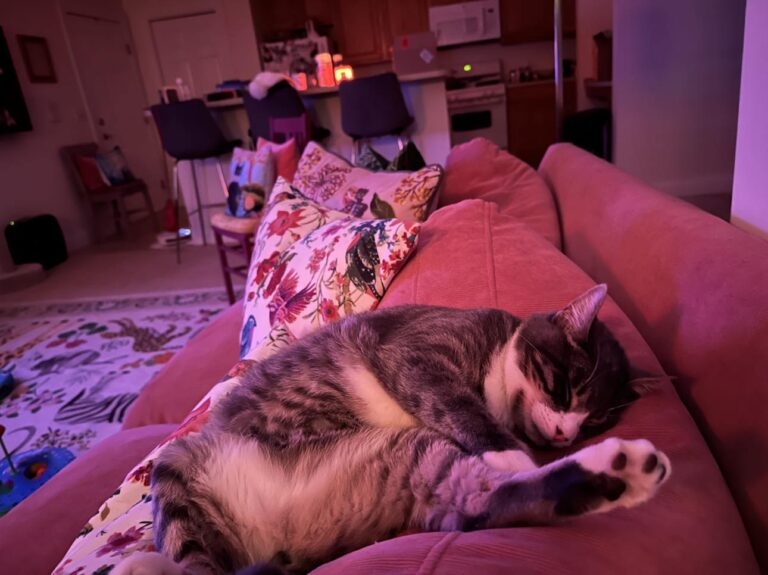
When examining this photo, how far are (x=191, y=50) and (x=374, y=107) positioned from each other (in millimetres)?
4256

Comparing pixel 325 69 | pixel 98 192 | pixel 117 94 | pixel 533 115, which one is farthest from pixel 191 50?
pixel 533 115

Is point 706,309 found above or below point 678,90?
below

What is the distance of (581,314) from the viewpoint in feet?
2.60

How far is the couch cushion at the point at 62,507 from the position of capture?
2.95 ft

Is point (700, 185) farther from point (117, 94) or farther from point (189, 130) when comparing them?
point (117, 94)

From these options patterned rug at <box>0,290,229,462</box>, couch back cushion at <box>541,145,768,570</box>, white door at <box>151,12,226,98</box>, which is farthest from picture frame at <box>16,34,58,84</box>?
couch back cushion at <box>541,145,768,570</box>

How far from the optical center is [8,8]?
478cm

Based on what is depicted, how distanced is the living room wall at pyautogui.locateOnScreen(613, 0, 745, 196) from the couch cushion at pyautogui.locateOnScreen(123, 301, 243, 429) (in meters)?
3.38

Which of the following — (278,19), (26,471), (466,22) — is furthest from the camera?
(278,19)

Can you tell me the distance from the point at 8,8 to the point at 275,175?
155 inches

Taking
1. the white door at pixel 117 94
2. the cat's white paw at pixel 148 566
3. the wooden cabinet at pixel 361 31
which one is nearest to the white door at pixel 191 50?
the white door at pixel 117 94

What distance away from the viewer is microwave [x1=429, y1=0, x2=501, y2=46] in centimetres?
614

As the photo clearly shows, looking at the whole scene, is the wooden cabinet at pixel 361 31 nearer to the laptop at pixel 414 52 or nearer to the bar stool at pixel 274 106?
the laptop at pixel 414 52

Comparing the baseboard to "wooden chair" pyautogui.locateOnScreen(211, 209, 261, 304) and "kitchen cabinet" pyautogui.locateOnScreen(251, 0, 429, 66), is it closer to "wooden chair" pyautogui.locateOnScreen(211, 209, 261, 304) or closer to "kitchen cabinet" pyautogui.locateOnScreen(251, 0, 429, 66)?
"wooden chair" pyautogui.locateOnScreen(211, 209, 261, 304)
